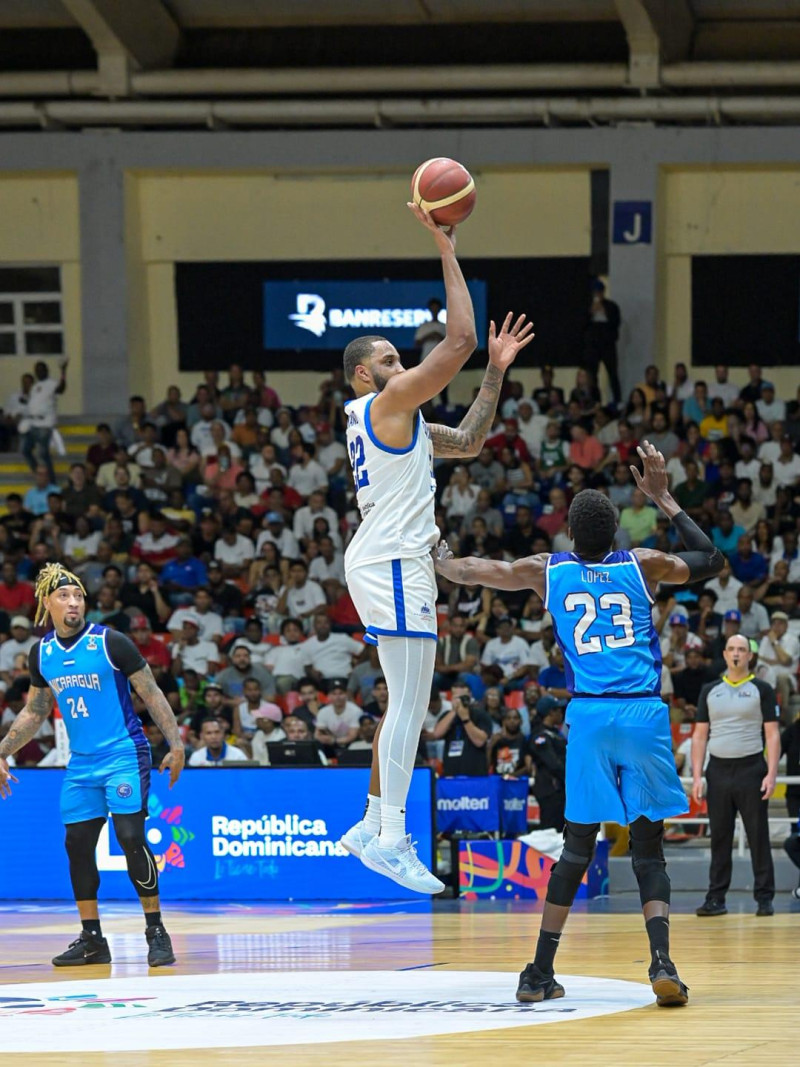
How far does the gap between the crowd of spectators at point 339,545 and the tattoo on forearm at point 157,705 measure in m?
5.92

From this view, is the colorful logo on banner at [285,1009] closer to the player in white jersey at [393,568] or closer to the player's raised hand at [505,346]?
the player in white jersey at [393,568]

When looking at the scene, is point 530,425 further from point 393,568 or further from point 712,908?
point 393,568

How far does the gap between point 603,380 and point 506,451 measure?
3728mm

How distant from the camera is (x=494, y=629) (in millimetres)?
19750

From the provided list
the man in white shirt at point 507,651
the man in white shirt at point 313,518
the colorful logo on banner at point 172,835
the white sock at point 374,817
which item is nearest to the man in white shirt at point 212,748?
the colorful logo on banner at point 172,835

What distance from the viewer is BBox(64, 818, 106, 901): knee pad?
10.1 meters

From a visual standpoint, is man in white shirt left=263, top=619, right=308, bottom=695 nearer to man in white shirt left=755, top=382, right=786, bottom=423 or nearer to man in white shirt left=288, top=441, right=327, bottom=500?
man in white shirt left=288, top=441, right=327, bottom=500

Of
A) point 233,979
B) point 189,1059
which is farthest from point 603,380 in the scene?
point 189,1059

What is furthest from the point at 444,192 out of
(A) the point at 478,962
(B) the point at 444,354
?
(A) the point at 478,962

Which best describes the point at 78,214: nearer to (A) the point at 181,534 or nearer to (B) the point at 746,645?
(A) the point at 181,534

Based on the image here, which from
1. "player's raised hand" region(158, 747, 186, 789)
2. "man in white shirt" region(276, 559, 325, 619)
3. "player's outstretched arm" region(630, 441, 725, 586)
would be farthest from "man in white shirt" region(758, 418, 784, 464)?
"player's outstretched arm" region(630, 441, 725, 586)

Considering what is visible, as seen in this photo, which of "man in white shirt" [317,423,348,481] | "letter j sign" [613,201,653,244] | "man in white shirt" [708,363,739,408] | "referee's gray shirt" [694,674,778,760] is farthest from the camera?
"letter j sign" [613,201,653,244]

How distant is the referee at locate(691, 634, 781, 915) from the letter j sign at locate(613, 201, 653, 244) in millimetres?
13010

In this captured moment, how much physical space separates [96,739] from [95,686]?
12.1 inches
